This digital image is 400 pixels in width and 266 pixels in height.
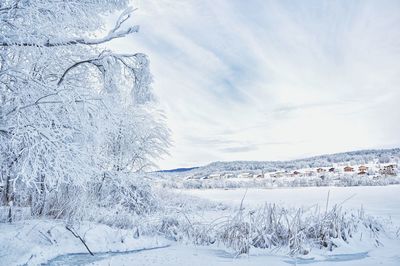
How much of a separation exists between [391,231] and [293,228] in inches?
82.7

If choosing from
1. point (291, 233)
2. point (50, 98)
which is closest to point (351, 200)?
point (291, 233)

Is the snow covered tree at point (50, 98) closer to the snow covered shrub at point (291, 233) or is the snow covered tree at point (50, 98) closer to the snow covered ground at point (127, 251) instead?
the snow covered ground at point (127, 251)

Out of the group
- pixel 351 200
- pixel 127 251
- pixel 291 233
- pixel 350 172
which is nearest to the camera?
pixel 127 251

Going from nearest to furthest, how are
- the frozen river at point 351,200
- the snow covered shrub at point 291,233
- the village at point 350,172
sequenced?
the snow covered shrub at point 291,233 < the frozen river at point 351,200 < the village at point 350,172

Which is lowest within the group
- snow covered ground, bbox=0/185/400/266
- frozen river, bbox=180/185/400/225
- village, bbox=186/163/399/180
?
snow covered ground, bbox=0/185/400/266

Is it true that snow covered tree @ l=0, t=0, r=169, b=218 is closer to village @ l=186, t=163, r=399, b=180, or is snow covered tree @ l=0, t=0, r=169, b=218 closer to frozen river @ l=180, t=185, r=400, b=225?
frozen river @ l=180, t=185, r=400, b=225

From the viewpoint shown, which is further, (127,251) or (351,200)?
(351,200)

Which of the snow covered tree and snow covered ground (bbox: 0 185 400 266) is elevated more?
the snow covered tree

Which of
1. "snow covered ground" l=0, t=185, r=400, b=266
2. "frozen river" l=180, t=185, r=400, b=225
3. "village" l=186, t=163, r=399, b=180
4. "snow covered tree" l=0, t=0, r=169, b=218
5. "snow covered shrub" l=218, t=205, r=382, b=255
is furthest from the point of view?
"village" l=186, t=163, r=399, b=180

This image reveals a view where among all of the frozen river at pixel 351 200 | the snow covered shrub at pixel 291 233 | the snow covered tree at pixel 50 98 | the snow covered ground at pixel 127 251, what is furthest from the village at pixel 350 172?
the snow covered tree at pixel 50 98

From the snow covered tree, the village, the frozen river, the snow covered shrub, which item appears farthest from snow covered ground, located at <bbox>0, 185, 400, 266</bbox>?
the village

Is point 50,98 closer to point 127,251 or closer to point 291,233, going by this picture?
point 127,251

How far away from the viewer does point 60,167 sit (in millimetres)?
4809

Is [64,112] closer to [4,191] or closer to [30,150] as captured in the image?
[30,150]
